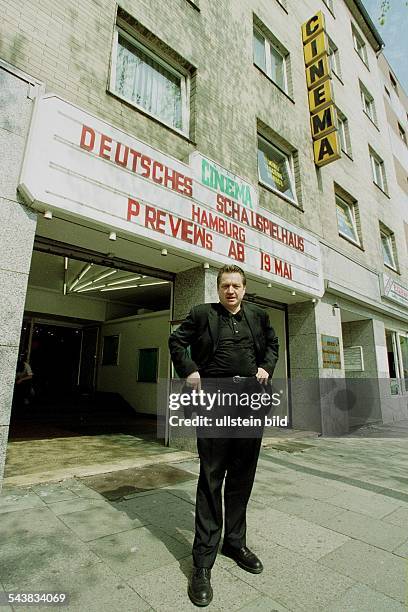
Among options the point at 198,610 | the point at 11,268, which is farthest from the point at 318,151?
the point at 198,610

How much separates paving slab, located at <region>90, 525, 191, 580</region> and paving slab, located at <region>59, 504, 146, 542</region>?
99mm

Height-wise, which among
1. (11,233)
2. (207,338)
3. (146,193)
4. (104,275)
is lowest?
(207,338)

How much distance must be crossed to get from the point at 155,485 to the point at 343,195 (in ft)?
35.2

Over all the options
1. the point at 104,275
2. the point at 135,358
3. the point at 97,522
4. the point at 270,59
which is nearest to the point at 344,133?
the point at 270,59

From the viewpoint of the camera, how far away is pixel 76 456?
5508mm

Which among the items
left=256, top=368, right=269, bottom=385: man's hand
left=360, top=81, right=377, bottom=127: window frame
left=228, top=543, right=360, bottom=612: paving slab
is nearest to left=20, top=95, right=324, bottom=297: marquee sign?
left=256, top=368, right=269, bottom=385: man's hand

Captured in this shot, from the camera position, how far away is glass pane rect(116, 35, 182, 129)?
623 centimetres

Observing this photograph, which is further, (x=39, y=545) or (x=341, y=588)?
(x=39, y=545)

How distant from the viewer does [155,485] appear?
410cm

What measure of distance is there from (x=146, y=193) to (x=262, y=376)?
3.72 m

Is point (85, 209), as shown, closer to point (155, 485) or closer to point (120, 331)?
point (155, 485)

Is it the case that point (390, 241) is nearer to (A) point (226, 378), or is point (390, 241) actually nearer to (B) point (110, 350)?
(B) point (110, 350)

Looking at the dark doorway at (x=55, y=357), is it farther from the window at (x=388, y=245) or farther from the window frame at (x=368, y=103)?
the window frame at (x=368, y=103)

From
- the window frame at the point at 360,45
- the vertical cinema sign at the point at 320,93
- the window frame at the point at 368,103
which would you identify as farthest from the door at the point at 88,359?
the window frame at the point at 360,45
